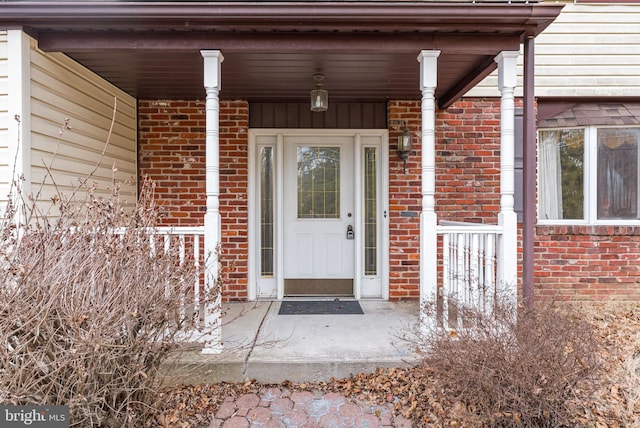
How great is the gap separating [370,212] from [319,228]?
25.9 inches

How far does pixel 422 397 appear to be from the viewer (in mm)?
2609

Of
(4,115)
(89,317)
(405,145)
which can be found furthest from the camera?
(405,145)

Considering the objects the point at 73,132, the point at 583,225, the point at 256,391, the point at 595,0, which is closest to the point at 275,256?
the point at 256,391

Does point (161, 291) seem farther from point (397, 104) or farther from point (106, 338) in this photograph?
point (397, 104)

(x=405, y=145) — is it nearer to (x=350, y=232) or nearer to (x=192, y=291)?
(x=350, y=232)

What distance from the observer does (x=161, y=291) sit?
232 cm

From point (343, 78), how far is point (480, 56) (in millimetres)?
1288

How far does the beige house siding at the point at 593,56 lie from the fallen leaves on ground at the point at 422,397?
3021mm

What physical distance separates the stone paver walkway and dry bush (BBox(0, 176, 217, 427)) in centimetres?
53

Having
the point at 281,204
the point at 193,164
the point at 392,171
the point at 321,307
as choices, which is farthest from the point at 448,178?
the point at 193,164

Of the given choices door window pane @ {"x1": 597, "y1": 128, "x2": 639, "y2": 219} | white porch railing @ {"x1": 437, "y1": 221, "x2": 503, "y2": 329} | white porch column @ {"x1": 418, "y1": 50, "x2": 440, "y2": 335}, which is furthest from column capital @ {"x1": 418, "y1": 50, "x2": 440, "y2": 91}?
door window pane @ {"x1": 597, "y1": 128, "x2": 639, "y2": 219}

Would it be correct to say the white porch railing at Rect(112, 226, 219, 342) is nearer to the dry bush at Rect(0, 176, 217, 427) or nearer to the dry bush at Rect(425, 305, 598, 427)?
the dry bush at Rect(0, 176, 217, 427)

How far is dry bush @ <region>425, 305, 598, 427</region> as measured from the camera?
220cm

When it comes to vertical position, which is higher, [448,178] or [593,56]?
[593,56]
